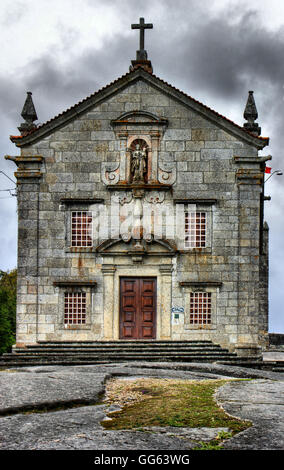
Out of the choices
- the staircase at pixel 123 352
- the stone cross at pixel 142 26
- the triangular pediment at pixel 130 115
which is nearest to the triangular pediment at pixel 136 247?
the staircase at pixel 123 352

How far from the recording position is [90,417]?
313 inches

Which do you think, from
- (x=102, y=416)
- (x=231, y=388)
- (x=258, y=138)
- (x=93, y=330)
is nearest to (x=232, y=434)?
(x=102, y=416)

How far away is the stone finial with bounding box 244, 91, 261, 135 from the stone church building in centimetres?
85

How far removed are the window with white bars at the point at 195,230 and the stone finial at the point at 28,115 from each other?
260 inches

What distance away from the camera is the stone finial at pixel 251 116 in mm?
24438

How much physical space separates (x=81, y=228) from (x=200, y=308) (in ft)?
16.5

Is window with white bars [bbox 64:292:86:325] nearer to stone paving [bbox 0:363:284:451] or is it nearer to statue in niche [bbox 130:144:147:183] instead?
statue in niche [bbox 130:144:147:183]

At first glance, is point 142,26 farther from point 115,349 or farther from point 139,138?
point 115,349

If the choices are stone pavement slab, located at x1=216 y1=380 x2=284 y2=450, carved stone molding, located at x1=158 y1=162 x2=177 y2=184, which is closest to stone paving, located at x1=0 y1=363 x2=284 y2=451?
stone pavement slab, located at x1=216 y1=380 x2=284 y2=450

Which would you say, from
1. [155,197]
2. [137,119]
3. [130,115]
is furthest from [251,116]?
[155,197]

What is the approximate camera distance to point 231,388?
1091 centimetres

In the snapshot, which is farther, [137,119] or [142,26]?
[142,26]

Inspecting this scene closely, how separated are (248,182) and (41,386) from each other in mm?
15018
